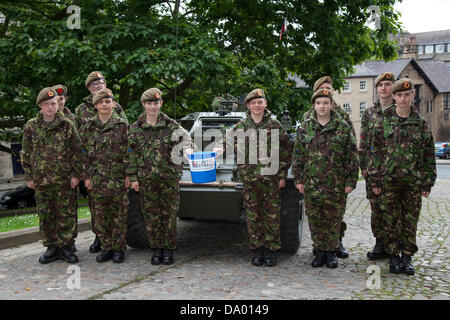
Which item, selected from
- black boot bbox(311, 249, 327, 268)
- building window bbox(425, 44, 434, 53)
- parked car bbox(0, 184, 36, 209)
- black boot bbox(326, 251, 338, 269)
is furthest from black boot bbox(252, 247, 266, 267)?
building window bbox(425, 44, 434, 53)

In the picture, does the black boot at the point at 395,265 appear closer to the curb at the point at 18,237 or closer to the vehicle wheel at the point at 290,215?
the vehicle wheel at the point at 290,215

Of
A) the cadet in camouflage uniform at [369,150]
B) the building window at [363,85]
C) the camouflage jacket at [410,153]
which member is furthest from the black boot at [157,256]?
the building window at [363,85]

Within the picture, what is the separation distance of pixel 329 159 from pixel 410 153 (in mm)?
789

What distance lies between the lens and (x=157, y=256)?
5.29 meters

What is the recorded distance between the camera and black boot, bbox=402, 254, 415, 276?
476 centimetres

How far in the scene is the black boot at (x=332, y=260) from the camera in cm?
503

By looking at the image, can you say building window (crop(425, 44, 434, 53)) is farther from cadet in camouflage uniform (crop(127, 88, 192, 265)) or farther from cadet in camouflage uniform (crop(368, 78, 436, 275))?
cadet in camouflage uniform (crop(127, 88, 192, 265))

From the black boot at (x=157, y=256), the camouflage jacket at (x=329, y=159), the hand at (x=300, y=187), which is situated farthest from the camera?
the black boot at (x=157, y=256)

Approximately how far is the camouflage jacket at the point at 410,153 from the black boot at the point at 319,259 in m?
1.02

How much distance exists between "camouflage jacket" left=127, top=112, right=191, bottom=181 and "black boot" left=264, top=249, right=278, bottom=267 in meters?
1.30

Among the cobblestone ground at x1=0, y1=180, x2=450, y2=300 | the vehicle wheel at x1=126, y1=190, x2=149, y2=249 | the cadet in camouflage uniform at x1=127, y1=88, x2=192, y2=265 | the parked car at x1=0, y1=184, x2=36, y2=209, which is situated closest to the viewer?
the cobblestone ground at x1=0, y1=180, x2=450, y2=300

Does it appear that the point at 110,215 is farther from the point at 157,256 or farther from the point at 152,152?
the point at 152,152

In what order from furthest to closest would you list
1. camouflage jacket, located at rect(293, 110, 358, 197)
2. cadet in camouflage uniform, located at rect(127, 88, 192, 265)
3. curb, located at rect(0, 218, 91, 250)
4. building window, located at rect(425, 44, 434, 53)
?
building window, located at rect(425, 44, 434, 53) < curb, located at rect(0, 218, 91, 250) < cadet in camouflage uniform, located at rect(127, 88, 192, 265) < camouflage jacket, located at rect(293, 110, 358, 197)

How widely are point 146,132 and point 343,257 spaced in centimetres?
267
